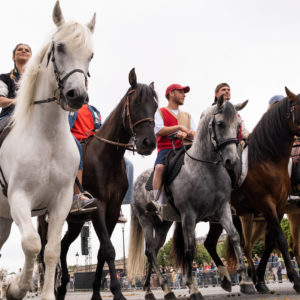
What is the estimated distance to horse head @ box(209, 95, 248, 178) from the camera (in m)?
8.45

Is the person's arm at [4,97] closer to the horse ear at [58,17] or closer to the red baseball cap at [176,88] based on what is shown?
the horse ear at [58,17]

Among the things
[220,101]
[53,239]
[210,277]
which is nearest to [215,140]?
[220,101]

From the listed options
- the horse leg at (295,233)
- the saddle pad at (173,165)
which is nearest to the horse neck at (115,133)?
the saddle pad at (173,165)

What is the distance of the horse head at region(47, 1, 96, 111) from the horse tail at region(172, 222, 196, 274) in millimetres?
6567

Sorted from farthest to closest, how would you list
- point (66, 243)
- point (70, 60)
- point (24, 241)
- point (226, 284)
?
1. point (226, 284)
2. point (66, 243)
3. point (70, 60)
4. point (24, 241)

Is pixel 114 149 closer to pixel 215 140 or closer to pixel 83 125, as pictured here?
pixel 83 125

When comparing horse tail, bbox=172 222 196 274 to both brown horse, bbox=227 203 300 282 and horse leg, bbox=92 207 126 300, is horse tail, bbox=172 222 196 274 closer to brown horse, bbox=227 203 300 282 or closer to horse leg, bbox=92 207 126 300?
brown horse, bbox=227 203 300 282

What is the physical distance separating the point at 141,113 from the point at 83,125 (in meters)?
1.76

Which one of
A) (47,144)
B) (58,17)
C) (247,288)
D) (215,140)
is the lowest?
(247,288)

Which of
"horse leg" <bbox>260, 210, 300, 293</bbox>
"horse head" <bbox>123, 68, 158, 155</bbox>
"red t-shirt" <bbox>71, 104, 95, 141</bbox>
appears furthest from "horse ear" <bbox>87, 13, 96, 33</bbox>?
"horse leg" <bbox>260, 210, 300, 293</bbox>

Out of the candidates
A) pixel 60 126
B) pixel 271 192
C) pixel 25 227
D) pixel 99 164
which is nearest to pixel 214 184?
pixel 271 192

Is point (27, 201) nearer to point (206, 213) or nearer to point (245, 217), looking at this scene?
point (206, 213)

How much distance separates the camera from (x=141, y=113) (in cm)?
817

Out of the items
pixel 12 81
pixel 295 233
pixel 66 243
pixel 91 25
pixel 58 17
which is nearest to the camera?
pixel 58 17
